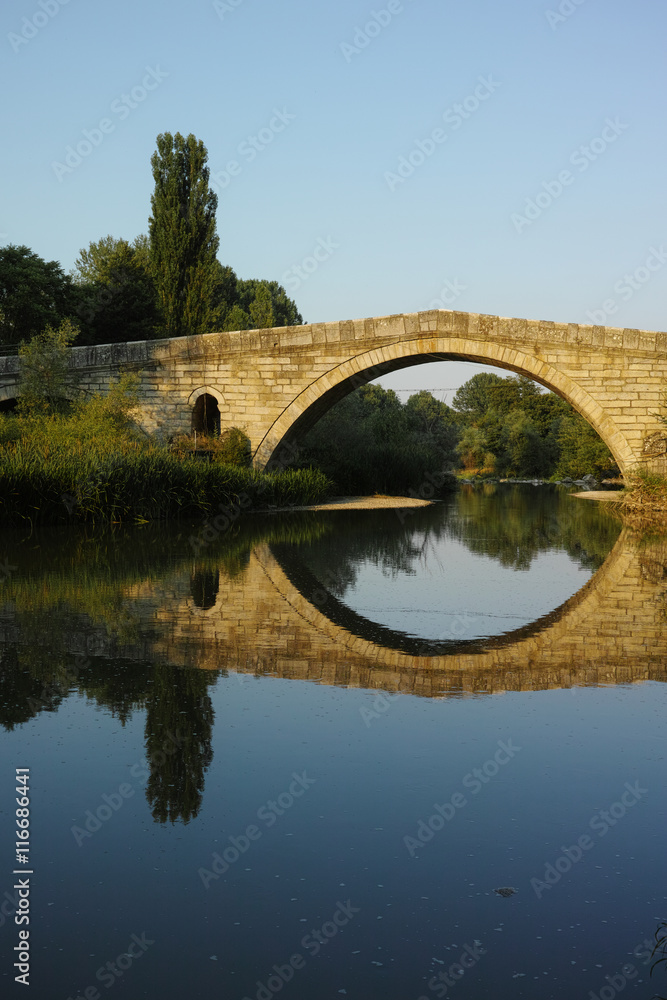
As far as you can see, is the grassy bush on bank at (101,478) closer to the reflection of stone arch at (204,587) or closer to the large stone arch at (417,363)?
the large stone arch at (417,363)

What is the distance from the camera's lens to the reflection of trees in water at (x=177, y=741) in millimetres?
3295

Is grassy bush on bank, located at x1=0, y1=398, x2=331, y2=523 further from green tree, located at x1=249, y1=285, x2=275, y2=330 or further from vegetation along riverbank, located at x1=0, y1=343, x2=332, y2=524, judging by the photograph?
green tree, located at x1=249, y1=285, x2=275, y2=330

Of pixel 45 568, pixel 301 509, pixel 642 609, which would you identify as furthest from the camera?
pixel 301 509

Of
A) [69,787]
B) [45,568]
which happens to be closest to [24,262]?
[45,568]

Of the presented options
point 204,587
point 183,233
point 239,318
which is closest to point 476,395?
point 239,318

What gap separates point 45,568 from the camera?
360 inches

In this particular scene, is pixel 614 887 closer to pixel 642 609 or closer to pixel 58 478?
pixel 642 609

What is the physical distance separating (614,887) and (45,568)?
7.37 m

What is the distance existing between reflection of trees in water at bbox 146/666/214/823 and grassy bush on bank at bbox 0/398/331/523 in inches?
375

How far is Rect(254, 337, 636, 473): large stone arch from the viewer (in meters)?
19.8

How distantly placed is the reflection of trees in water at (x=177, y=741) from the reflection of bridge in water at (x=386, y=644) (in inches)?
17.2

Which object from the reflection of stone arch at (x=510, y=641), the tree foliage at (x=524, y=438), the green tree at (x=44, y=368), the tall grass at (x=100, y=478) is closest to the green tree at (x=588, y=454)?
the tree foliage at (x=524, y=438)

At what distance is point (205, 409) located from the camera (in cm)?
2302

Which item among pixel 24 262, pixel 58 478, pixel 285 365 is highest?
pixel 24 262
